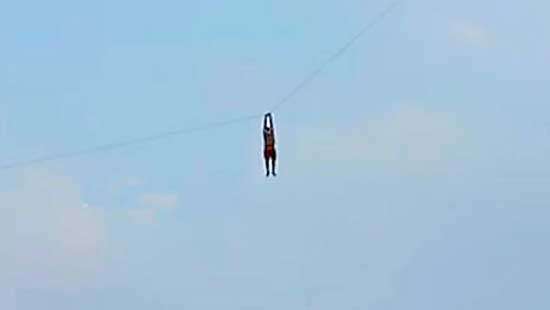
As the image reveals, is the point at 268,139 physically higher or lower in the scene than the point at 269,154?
higher

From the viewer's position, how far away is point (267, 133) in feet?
151

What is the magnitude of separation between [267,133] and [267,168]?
128cm

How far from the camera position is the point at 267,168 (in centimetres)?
4500

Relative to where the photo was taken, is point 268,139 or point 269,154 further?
point 268,139

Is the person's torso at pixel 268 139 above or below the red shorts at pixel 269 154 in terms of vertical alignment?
above

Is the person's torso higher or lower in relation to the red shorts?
higher
